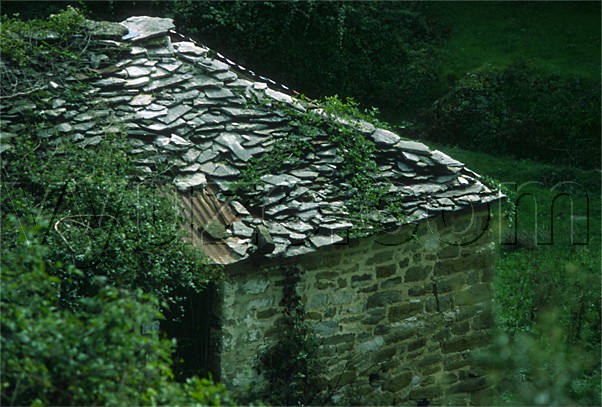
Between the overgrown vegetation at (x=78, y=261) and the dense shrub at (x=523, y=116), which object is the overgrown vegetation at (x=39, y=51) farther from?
the dense shrub at (x=523, y=116)

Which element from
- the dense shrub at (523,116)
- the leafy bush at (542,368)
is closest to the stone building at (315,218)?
the leafy bush at (542,368)

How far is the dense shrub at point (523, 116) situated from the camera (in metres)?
16.0

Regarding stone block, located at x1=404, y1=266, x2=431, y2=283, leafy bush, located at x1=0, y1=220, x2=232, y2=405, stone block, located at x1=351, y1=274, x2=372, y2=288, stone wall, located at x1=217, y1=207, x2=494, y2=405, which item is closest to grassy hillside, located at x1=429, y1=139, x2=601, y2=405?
stone wall, located at x1=217, y1=207, x2=494, y2=405

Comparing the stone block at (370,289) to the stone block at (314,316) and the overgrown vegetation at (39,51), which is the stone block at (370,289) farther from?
the overgrown vegetation at (39,51)

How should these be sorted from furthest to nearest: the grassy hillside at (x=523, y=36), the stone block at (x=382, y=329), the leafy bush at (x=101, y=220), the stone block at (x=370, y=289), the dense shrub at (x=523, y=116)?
1. the grassy hillside at (x=523, y=36)
2. the dense shrub at (x=523, y=116)
3. the stone block at (x=382, y=329)
4. the stone block at (x=370, y=289)
5. the leafy bush at (x=101, y=220)

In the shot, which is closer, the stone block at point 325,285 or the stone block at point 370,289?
the stone block at point 325,285

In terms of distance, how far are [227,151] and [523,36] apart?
11.6 m

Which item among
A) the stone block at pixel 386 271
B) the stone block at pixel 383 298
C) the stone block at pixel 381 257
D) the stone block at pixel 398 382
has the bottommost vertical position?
the stone block at pixel 398 382

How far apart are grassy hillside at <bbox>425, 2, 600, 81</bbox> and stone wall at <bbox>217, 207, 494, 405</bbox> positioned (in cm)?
926

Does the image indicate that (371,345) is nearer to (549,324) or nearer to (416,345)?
(416,345)

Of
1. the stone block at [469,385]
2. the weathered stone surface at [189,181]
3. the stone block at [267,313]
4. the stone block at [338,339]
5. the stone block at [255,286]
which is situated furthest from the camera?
the stone block at [469,385]

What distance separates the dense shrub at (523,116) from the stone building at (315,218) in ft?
25.2

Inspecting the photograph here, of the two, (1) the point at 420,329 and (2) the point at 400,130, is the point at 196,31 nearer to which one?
(2) the point at 400,130

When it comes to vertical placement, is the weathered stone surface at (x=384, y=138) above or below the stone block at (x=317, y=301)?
above
